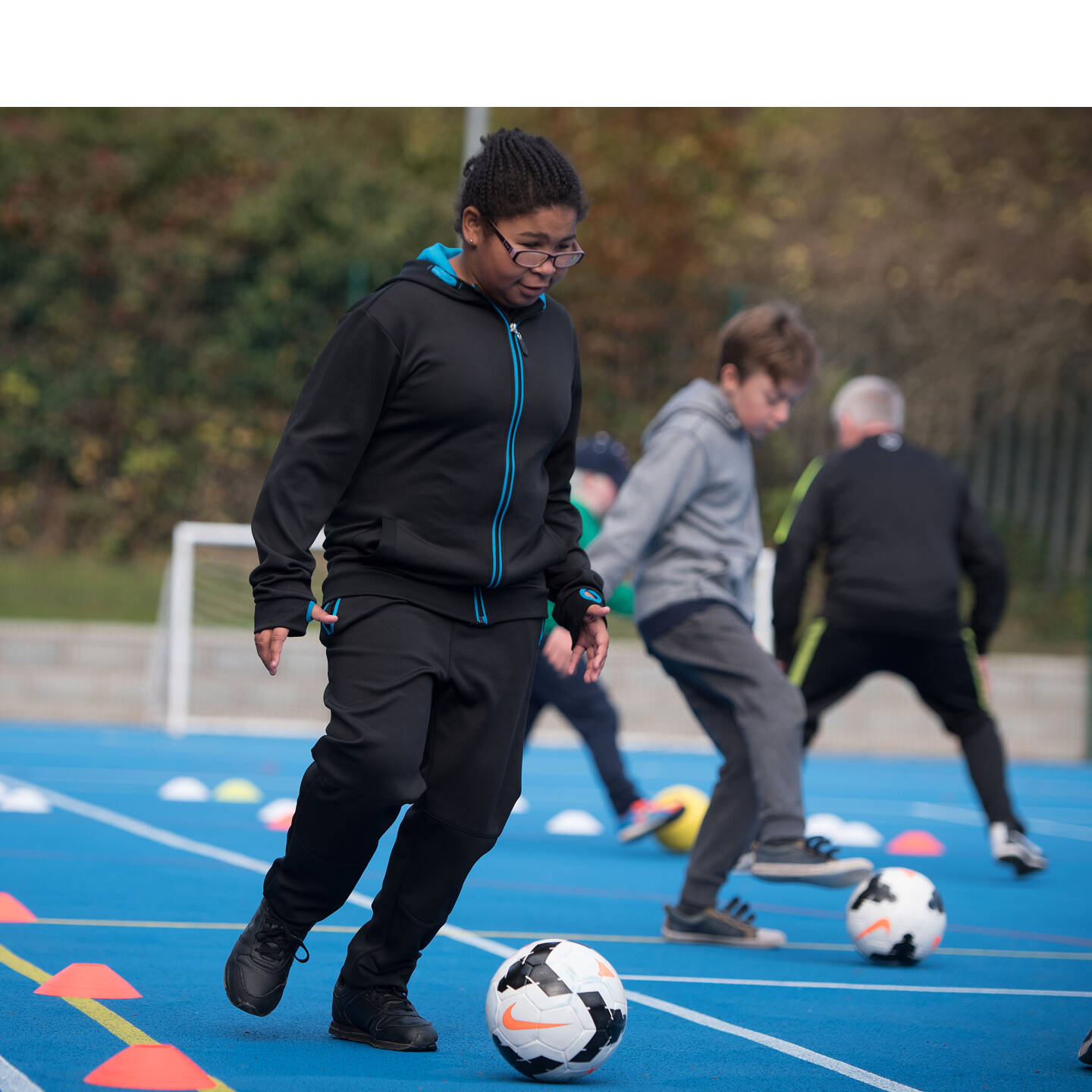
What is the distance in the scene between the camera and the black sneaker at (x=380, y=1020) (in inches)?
Result: 152

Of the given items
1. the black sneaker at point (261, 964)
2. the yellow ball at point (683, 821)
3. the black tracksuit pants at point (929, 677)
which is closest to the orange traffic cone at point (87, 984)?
the black sneaker at point (261, 964)

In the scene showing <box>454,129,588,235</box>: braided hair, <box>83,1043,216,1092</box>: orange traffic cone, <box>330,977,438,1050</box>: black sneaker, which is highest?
<box>454,129,588,235</box>: braided hair

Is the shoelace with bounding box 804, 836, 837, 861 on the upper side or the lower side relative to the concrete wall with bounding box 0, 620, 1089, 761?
upper

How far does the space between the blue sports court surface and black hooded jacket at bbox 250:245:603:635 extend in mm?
970

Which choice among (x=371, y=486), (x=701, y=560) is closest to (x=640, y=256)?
(x=701, y=560)

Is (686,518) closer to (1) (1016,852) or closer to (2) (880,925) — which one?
(2) (880,925)

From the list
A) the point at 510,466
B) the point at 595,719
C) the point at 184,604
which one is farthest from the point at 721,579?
the point at 184,604

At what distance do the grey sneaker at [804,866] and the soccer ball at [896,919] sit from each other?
0.13 meters

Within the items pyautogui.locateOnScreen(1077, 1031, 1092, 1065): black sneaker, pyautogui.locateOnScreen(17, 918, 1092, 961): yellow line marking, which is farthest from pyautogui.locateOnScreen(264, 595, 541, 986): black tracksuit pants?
pyautogui.locateOnScreen(17, 918, 1092, 961): yellow line marking

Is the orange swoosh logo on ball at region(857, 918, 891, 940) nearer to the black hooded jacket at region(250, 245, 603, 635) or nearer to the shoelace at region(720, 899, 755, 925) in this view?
the shoelace at region(720, 899, 755, 925)

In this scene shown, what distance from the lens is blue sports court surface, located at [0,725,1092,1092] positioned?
12.4 ft

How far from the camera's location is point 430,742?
3850mm

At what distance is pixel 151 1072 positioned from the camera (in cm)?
332

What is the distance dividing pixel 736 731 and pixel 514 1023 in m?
2.18
